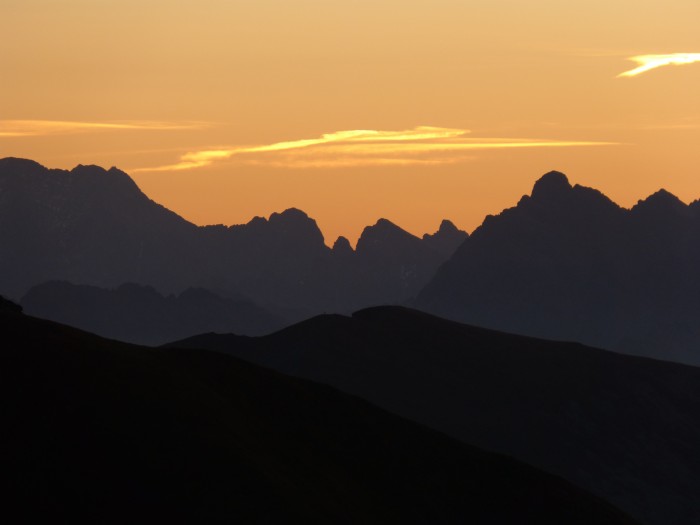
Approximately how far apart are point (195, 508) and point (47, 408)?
1601cm

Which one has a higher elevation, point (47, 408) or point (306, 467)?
point (47, 408)

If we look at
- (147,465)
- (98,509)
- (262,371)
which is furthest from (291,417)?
(98,509)

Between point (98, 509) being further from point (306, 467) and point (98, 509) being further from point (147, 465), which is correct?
point (306, 467)

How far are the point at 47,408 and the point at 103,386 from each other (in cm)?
825

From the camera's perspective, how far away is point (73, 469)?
11356cm

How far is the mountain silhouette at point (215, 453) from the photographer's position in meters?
114

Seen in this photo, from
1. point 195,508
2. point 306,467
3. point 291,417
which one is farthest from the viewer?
point 291,417

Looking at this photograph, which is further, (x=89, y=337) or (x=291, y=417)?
(x=291, y=417)

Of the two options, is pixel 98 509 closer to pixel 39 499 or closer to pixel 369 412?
pixel 39 499

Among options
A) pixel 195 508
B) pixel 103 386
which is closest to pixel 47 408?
pixel 103 386

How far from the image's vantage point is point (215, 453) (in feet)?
412

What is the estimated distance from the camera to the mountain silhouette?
11406 centimetres

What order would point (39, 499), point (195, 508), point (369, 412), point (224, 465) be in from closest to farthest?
point (39, 499) → point (195, 508) → point (224, 465) → point (369, 412)

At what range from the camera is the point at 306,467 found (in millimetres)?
140125
